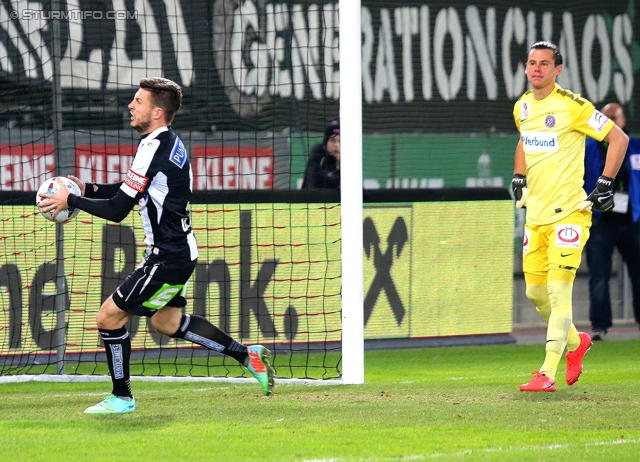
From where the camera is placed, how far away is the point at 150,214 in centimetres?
673

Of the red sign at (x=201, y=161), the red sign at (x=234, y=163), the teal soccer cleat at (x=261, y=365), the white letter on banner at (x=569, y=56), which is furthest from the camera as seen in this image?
the white letter on banner at (x=569, y=56)

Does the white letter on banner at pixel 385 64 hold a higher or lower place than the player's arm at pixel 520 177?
higher

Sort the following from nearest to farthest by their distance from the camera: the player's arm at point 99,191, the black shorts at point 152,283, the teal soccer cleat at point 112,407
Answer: the black shorts at point 152,283, the teal soccer cleat at point 112,407, the player's arm at point 99,191

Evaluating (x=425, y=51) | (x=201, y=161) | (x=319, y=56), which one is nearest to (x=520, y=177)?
(x=201, y=161)

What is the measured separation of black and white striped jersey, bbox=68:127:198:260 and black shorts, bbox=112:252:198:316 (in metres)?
0.06

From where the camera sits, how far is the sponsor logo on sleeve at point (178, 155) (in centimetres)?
671

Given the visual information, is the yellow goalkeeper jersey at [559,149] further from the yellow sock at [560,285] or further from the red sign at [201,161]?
the red sign at [201,161]

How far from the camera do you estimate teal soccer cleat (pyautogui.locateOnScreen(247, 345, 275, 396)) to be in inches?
289

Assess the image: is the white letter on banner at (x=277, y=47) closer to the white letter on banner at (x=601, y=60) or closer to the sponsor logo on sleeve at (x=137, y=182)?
the white letter on banner at (x=601, y=60)

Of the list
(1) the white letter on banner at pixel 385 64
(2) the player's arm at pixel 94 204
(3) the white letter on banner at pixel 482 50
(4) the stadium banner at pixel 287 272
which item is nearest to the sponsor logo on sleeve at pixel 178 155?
(2) the player's arm at pixel 94 204

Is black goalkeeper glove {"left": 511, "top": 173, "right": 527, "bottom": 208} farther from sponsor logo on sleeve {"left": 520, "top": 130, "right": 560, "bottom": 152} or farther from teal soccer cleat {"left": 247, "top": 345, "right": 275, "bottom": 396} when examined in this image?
teal soccer cleat {"left": 247, "top": 345, "right": 275, "bottom": 396}

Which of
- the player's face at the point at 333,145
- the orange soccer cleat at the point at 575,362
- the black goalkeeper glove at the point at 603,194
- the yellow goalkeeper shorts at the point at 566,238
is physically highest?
the player's face at the point at 333,145

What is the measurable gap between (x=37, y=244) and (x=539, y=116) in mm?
4821

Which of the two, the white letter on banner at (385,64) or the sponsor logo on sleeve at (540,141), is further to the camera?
the white letter on banner at (385,64)
